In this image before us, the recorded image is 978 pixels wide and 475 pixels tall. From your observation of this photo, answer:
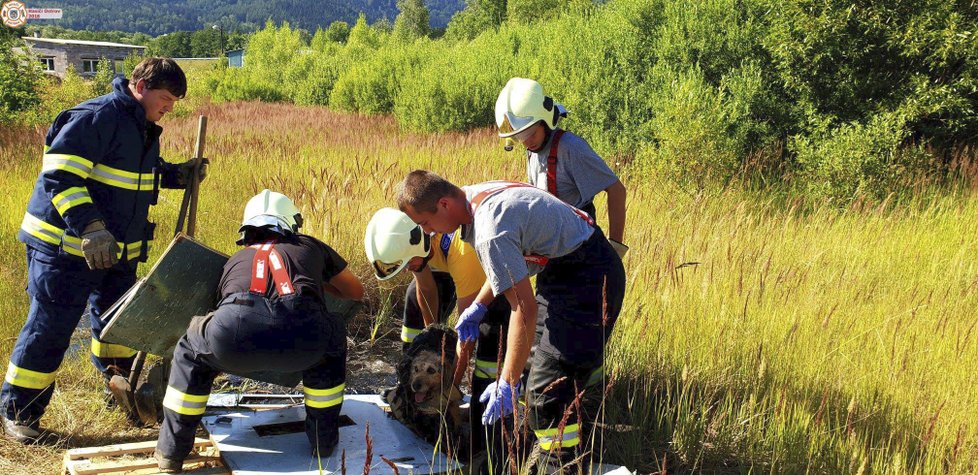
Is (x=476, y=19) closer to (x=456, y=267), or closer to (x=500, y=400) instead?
(x=456, y=267)

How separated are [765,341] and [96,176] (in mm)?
3529

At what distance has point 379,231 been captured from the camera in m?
3.38

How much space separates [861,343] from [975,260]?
6.74 feet

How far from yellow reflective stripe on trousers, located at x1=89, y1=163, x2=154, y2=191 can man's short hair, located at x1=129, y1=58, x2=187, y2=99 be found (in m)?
0.46

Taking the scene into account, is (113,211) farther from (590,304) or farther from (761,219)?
(761,219)

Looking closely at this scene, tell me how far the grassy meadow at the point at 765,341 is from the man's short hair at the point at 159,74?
1792mm

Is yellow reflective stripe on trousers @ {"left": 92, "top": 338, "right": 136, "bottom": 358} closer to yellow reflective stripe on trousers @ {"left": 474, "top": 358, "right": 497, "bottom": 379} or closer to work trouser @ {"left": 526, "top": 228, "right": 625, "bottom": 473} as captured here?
yellow reflective stripe on trousers @ {"left": 474, "top": 358, "right": 497, "bottom": 379}

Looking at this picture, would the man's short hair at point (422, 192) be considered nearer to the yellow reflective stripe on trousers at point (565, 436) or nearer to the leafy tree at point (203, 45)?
the yellow reflective stripe on trousers at point (565, 436)

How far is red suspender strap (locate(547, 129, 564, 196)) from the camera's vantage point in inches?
157

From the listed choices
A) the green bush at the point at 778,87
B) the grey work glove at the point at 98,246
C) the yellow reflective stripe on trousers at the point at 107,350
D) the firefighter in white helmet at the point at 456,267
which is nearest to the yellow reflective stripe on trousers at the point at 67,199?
the grey work glove at the point at 98,246

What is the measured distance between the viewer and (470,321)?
3076mm

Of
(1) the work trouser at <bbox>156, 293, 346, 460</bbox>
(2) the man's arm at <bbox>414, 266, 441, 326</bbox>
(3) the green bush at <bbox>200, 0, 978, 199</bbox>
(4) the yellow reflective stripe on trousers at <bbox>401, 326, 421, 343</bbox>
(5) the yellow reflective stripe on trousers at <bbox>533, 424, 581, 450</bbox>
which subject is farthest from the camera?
(3) the green bush at <bbox>200, 0, 978, 199</bbox>

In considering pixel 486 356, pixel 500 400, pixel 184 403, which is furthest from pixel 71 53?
pixel 500 400

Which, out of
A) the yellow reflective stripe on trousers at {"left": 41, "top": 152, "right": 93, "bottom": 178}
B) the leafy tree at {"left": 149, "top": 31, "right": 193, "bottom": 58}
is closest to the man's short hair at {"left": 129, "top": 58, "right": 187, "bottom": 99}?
the yellow reflective stripe on trousers at {"left": 41, "top": 152, "right": 93, "bottom": 178}
